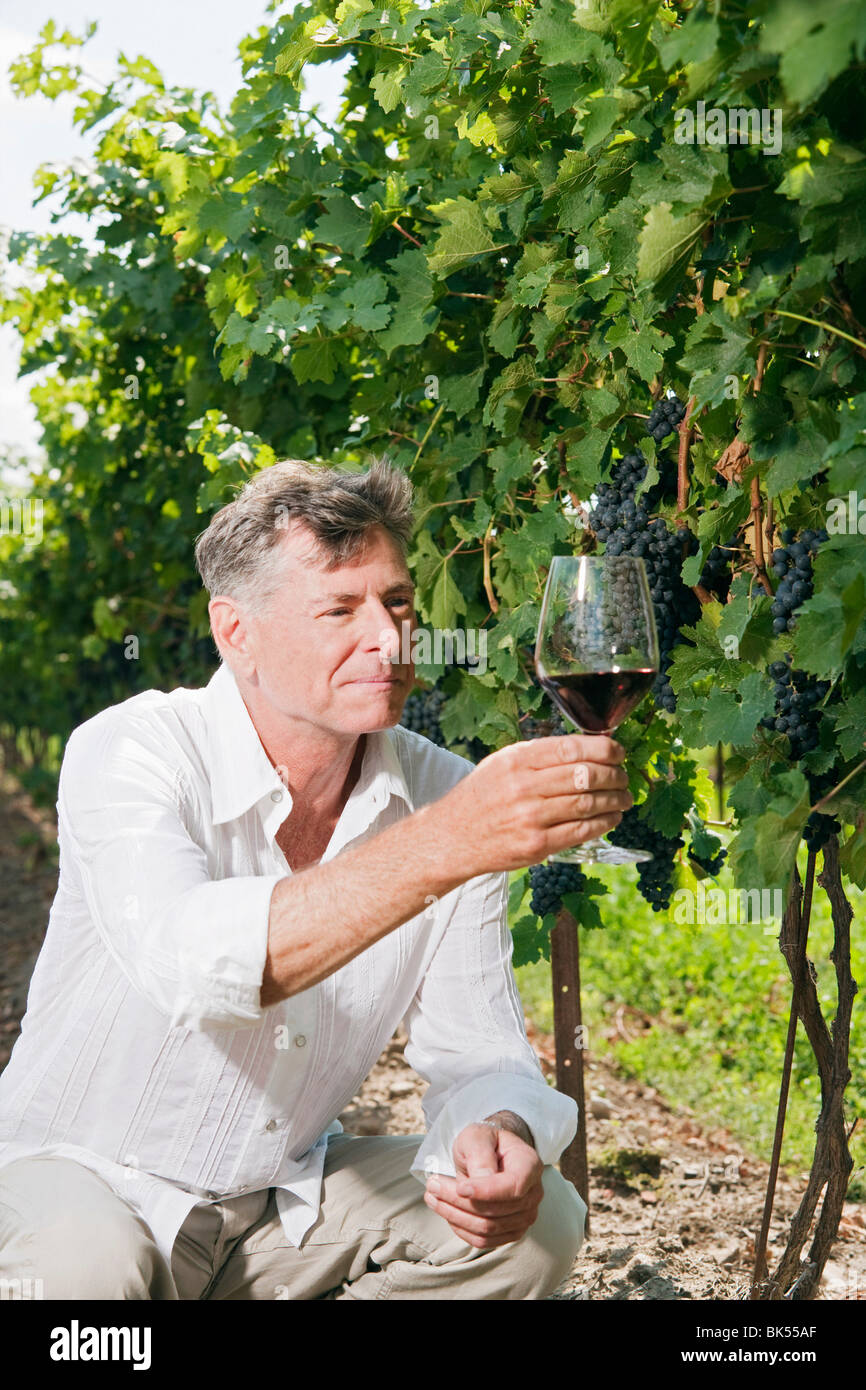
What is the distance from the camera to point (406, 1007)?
8.68 feet

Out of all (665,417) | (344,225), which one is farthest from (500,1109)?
(344,225)

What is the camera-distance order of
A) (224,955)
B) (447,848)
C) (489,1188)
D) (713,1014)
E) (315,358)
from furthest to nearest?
(713,1014), (315,358), (489,1188), (224,955), (447,848)

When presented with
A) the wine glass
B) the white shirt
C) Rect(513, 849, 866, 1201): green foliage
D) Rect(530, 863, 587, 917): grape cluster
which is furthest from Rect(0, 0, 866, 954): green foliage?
Rect(513, 849, 866, 1201): green foliage

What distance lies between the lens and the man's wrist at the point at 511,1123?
224 cm

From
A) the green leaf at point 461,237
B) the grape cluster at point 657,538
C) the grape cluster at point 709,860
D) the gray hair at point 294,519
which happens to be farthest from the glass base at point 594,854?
the green leaf at point 461,237

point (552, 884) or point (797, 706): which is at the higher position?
point (797, 706)

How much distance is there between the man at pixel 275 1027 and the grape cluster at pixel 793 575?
2.15ft

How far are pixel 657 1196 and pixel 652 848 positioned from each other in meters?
1.40

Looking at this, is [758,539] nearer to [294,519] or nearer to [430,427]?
[294,519]

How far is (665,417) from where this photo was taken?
2334 millimetres

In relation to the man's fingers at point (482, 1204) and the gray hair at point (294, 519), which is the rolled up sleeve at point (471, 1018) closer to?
the man's fingers at point (482, 1204)

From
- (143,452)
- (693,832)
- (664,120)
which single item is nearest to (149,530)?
(143,452)

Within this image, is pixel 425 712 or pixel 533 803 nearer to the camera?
pixel 533 803

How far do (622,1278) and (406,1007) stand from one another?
106 cm
